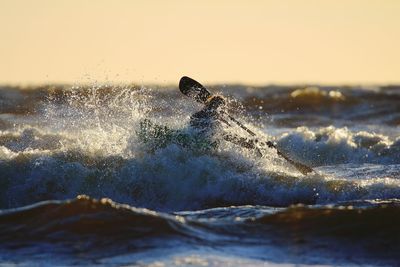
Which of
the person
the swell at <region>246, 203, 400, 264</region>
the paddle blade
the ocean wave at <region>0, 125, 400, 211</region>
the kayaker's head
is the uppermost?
the paddle blade

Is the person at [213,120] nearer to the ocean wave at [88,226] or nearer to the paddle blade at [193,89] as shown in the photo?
the paddle blade at [193,89]

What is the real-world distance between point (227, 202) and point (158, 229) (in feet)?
13.6

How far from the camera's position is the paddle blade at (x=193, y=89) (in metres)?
16.6

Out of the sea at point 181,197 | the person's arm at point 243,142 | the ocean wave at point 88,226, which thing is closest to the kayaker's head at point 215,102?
the sea at point 181,197

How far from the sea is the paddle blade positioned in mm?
503

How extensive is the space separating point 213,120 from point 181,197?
4.57 ft

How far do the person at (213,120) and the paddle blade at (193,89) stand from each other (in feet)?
1.45

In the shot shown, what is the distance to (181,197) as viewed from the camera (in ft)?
50.5

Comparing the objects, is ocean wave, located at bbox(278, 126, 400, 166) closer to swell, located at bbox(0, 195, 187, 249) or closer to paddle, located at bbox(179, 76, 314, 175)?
paddle, located at bbox(179, 76, 314, 175)

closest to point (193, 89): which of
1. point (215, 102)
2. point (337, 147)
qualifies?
point (215, 102)

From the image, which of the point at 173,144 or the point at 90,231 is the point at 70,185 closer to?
the point at 173,144

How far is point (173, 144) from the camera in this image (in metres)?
16.3

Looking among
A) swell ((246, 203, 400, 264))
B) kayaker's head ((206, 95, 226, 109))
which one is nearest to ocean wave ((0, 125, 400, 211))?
kayaker's head ((206, 95, 226, 109))

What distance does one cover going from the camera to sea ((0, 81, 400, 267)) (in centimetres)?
1058
